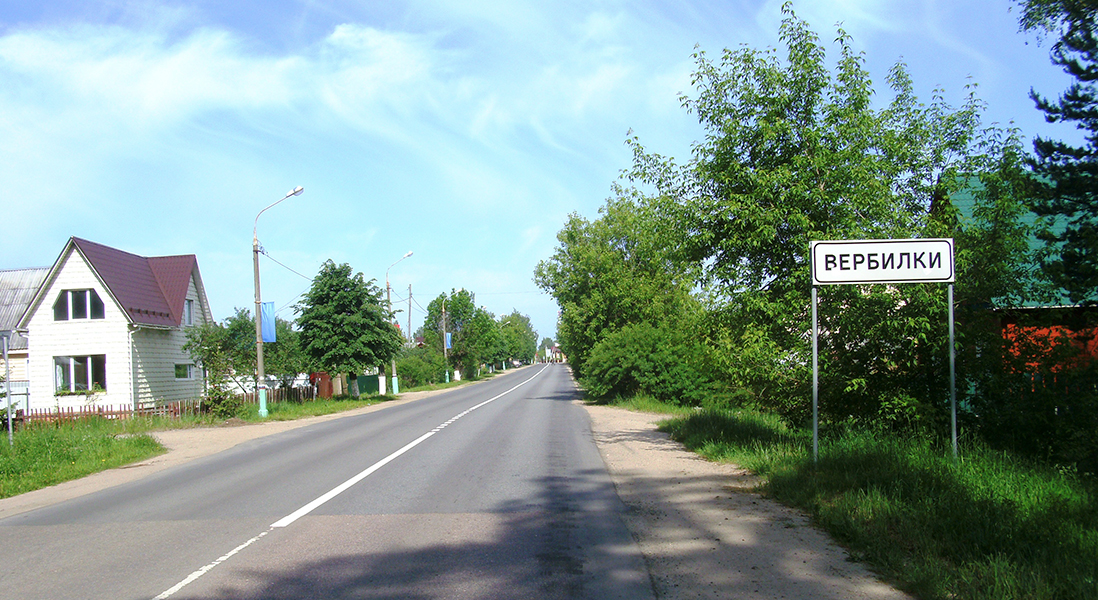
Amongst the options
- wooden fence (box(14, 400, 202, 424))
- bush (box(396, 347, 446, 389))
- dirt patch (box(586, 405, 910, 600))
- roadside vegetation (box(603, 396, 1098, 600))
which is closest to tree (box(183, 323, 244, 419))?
wooden fence (box(14, 400, 202, 424))

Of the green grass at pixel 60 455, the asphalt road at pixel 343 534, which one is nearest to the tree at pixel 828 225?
the asphalt road at pixel 343 534

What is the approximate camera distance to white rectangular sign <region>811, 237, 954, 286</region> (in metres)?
8.34

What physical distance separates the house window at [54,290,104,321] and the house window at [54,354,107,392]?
1602 mm

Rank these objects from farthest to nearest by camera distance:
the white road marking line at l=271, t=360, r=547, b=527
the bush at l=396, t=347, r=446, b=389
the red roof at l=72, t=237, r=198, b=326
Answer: the bush at l=396, t=347, r=446, b=389 < the red roof at l=72, t=237, r=198, b=326 < the white road marking line at l=271, t=360, r=547, b=527

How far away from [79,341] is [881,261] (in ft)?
98.2

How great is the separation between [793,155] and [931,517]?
6.50 m

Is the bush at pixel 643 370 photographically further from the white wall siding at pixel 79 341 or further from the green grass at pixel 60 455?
the white wall siding at pixel 79 341

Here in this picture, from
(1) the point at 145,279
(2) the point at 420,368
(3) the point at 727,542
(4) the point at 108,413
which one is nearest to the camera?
(3) the point at 727,542

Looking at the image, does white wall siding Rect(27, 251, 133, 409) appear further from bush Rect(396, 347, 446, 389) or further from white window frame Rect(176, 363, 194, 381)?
bush Rect(396, 347, 446, 389)

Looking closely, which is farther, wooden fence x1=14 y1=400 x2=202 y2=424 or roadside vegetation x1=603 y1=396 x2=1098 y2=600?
wooden fence x1=14 y1=400 x2=202 y2=424

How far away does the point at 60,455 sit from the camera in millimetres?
13977

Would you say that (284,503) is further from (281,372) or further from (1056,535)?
(281,372)

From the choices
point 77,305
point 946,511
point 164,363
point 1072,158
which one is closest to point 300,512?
point 946,511

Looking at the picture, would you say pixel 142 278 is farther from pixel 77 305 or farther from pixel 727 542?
pixel 727 542
